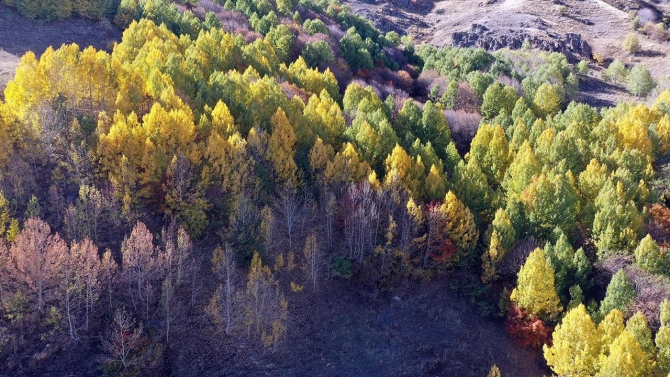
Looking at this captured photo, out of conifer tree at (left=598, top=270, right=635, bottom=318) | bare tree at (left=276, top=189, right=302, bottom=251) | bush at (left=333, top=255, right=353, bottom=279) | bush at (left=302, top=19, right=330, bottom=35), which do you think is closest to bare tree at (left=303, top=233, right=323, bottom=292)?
bush at (left=333, top=255, right=353, bottom=279)

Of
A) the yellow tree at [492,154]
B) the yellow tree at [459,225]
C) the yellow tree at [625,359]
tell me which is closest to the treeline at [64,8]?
the yellow tree at [492,154]

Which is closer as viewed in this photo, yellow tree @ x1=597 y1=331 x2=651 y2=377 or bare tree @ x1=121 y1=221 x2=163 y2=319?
yellow tree @ x1=597 y1=331 x2=651 y2=377

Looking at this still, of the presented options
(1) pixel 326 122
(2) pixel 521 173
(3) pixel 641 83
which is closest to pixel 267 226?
(1) pixel 326 122

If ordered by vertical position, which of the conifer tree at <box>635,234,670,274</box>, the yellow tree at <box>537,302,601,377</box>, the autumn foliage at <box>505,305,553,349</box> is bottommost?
the autumn foliage at <box>505,305,553,349</box>

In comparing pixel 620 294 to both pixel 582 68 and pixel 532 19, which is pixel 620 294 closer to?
pixel 582 68

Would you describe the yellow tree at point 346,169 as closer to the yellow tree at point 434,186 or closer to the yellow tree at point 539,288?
the yellow tree at point 434,186

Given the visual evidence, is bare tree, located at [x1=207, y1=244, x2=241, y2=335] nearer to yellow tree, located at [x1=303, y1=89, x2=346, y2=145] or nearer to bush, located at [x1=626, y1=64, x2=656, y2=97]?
yellow tree, located at [x1=303, y1=89, x2=346, y2=145]

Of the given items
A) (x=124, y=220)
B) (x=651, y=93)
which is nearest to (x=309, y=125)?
(x=124, y=220)
